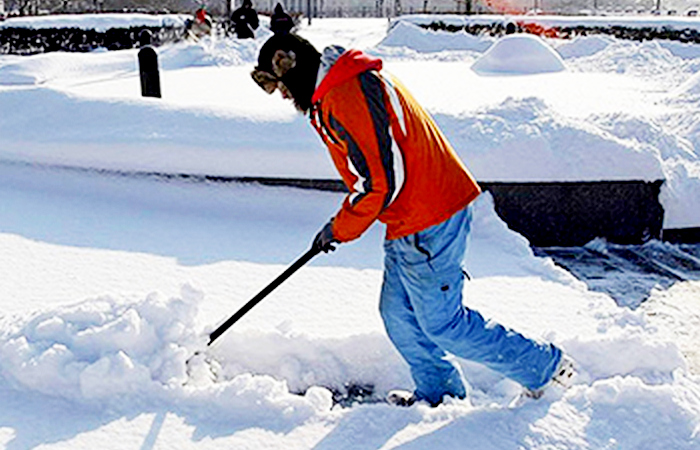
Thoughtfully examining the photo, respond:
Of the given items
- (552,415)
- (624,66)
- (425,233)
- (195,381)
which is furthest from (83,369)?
(624,66)

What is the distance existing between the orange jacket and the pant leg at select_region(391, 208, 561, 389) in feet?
0.22

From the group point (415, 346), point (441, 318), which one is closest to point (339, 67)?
point (441, 318)

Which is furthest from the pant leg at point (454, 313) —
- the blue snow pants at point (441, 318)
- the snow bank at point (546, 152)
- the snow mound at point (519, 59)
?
the snow mound at point (519, 59)

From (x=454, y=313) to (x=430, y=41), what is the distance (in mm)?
18405

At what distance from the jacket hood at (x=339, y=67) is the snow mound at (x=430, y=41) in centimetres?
1764

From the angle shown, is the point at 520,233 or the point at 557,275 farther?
the point at 520,233

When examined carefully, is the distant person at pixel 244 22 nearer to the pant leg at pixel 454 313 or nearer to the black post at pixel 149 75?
the black post at pixel 149 75

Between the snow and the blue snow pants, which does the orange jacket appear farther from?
the snow

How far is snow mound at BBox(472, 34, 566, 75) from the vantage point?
1341 centimetres

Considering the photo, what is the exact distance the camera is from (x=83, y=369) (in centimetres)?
261

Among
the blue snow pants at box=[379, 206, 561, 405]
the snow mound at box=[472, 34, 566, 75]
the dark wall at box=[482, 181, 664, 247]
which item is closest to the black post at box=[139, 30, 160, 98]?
the dark wall at box=[482, 181, 664, 247]

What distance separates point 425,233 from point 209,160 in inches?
111

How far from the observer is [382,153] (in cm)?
225

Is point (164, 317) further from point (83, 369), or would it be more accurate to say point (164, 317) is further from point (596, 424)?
point (596, 424)
